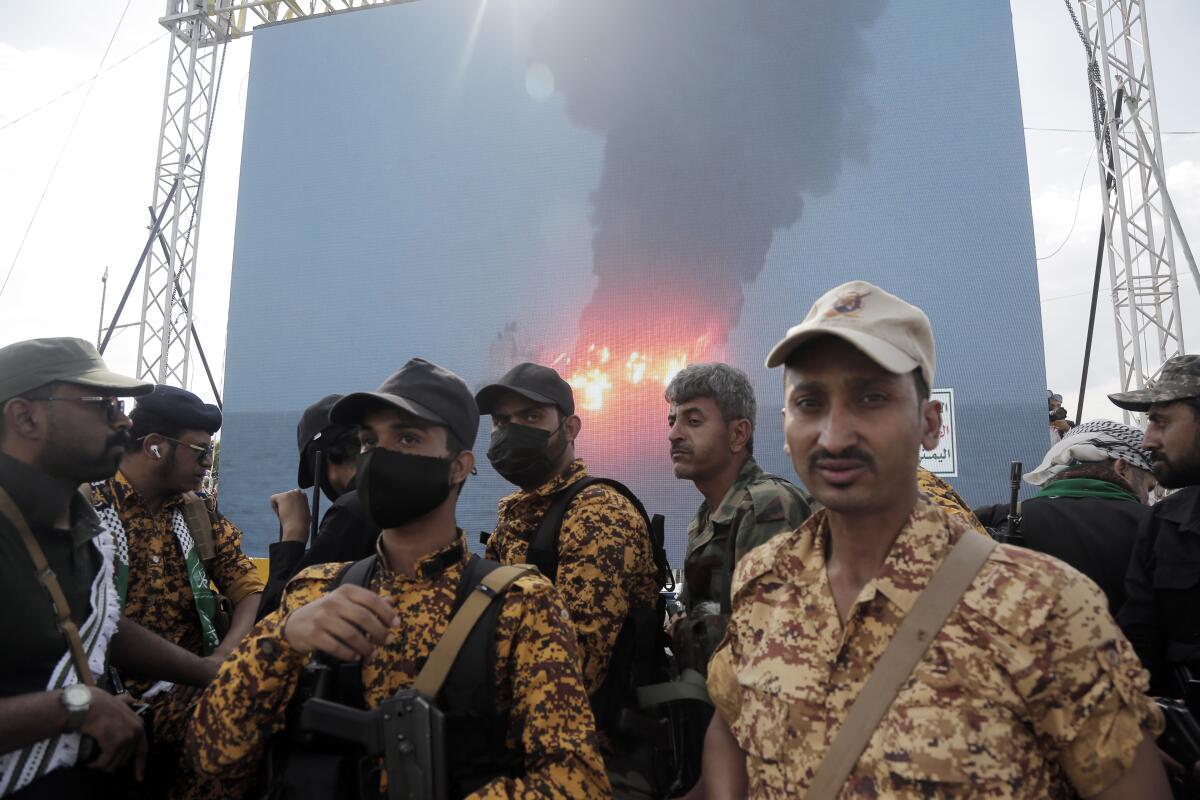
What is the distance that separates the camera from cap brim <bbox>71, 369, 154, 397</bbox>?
2.18 metres

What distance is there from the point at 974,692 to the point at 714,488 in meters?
1.74

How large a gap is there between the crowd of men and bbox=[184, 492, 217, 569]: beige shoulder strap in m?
0.02

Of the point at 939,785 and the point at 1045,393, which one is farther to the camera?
the point at 1045,393

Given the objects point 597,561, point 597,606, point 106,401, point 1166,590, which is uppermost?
point 106,401

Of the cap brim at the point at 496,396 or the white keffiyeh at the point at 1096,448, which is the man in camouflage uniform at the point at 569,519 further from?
the white keffiyeh at the point at 1096,448

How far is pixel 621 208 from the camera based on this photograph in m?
10.7

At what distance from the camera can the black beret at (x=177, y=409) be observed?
9.90 ft

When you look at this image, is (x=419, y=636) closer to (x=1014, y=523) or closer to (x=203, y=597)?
(x=203, y=597)

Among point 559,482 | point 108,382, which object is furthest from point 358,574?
point 108,382

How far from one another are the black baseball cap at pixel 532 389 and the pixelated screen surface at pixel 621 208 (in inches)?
281

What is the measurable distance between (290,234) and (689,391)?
A: 10.7m

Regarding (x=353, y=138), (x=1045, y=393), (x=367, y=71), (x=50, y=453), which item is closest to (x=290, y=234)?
(x=353, y=138)

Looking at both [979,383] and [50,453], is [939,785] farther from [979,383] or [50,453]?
[979,383]

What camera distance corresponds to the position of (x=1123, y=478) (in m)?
3.00
